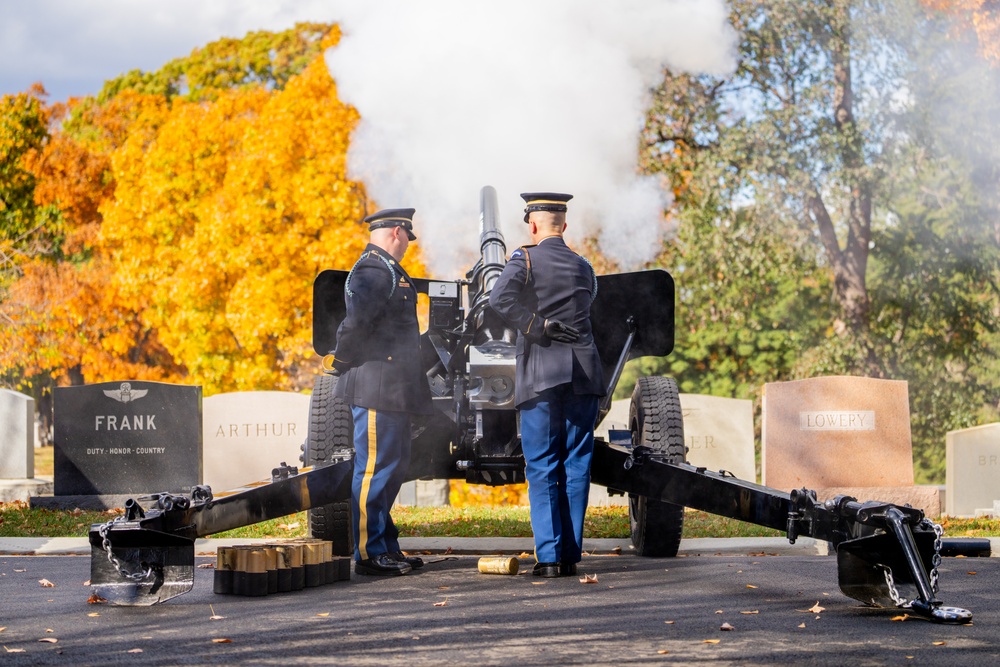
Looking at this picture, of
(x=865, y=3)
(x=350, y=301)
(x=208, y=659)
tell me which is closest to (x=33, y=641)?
(x=208, y=659)

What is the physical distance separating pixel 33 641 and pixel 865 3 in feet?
50.4

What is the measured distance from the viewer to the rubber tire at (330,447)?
25.3 feet

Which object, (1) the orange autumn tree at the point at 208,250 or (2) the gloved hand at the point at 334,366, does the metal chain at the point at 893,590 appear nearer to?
(2) the gloved hand at the point at 334,366

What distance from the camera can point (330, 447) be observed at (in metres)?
7.72

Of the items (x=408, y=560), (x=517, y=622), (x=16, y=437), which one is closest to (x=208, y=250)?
(x=16, y=437)

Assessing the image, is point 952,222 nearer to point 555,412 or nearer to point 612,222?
point 612,222

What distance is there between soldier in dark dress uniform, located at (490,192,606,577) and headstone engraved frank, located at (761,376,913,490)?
686 cm

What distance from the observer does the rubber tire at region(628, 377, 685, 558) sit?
791 centimetres

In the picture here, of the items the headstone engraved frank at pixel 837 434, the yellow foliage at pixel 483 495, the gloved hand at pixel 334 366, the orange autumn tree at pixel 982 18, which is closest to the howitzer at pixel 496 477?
the gloved hand at pixel 334 366

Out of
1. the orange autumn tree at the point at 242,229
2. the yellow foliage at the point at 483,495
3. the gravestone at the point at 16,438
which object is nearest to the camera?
the gravestone at the point at 16,438

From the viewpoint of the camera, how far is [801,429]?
44.6 ft

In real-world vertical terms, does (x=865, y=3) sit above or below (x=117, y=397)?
above

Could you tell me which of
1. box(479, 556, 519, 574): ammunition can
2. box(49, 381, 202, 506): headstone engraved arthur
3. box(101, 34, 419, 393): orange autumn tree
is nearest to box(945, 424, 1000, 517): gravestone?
box(49, 381, 202, 506): headstone engraved arthur

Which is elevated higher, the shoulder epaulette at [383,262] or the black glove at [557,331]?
the shoulder epaulette at [383,262]
